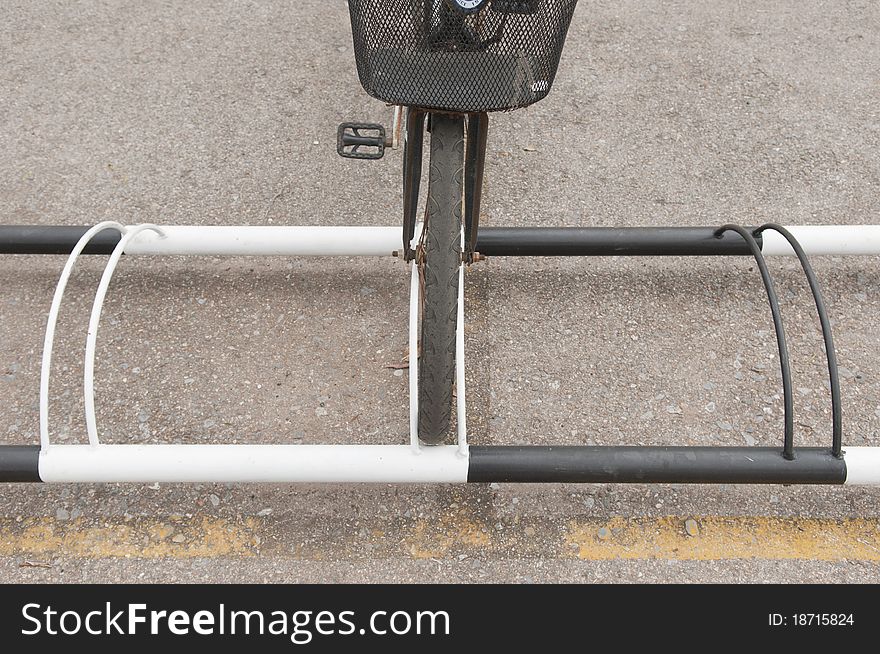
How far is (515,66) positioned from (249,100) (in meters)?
2.14

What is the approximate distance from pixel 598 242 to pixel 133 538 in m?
1.51

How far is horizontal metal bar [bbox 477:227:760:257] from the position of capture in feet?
6.79

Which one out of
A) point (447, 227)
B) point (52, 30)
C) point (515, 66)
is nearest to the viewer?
point (515, 66)

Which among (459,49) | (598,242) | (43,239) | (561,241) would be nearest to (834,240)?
(598,242)

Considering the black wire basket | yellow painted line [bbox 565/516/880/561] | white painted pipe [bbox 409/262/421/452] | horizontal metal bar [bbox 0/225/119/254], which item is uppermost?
the black wire basket

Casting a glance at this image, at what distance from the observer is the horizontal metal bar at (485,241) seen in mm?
2053

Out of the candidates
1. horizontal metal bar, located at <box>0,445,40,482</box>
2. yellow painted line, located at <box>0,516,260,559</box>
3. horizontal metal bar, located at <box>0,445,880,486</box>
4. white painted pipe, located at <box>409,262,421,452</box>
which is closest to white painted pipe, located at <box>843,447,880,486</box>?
horizontal metal bar, located at <box>0,445,880,486</box>

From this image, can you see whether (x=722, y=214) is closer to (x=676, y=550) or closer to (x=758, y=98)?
(x=758, y=98)

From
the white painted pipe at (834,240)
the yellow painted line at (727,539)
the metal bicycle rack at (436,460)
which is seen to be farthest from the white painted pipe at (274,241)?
the white painted pipe at (834,240)

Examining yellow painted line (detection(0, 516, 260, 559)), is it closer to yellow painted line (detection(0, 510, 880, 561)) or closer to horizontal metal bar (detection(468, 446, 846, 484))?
yellow painted line (detection(0, 510, 880, 561))

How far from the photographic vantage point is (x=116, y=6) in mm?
3686

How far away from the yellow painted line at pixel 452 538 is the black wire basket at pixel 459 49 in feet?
3.36

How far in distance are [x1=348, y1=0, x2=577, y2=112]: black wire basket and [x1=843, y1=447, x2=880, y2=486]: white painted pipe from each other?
108 cm

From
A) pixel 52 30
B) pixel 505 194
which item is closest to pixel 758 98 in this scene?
pixel 505 194
